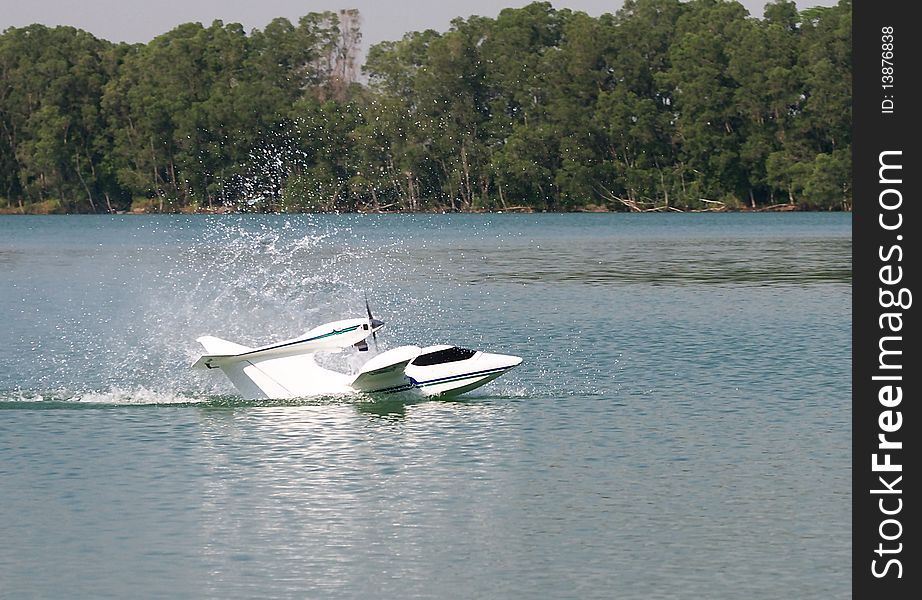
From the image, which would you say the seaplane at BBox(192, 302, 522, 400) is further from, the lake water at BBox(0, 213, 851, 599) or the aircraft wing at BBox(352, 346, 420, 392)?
the lake water at BBox(0, 213, 851, 599)

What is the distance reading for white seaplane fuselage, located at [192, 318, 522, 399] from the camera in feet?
127

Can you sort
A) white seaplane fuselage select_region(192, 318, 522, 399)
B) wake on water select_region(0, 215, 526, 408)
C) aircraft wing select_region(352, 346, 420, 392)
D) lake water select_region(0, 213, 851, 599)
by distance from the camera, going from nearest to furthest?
lake water select_region(0, 213, 851, 599)
white seaplane fuselage select_region(192, 318, 522, 399)
aircraft wing select_region(352, 346, 420, 392)
wake on water select_region(0, 215, 526, 408)

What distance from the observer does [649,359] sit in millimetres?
50469

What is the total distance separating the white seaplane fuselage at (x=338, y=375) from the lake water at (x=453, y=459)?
0.63 metres

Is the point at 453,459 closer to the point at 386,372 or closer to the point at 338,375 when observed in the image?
the point at 386,372

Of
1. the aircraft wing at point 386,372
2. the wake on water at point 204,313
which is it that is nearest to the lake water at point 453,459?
the wake on water at point 204,313

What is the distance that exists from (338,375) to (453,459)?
8.40 m

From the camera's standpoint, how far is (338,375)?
40844 millimetres

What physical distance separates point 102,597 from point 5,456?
11991 millimetres

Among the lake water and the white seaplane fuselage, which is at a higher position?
the white seaplane fuselage

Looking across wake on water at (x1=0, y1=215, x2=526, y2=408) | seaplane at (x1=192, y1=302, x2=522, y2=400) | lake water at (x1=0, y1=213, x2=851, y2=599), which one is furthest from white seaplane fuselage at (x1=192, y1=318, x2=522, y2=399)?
lake water at (x1=0, y1=213, x2=851, y2=599)

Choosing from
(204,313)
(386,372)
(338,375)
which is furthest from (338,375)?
(204,313)
